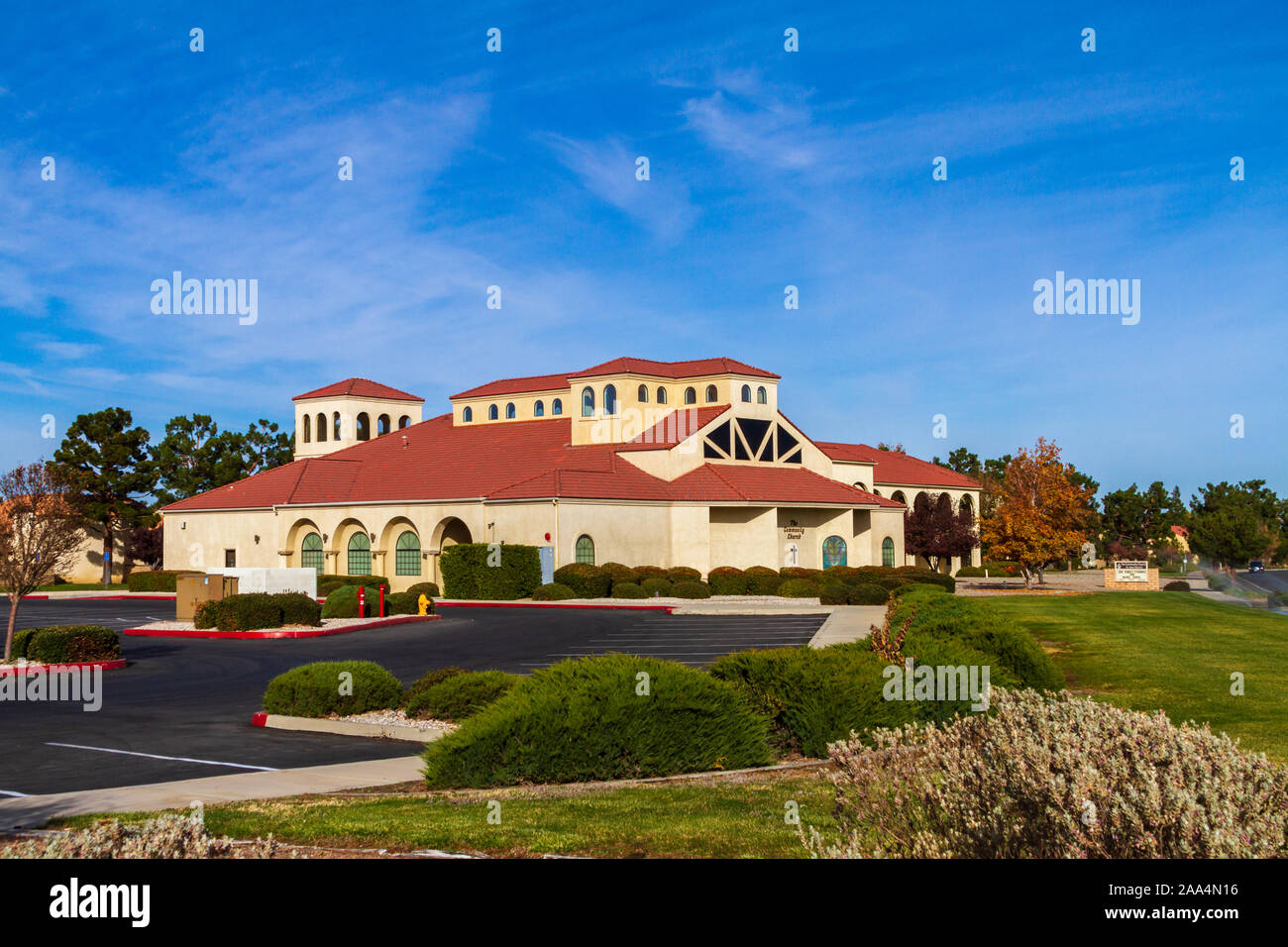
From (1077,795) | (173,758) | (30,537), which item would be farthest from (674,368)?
(1077,795)

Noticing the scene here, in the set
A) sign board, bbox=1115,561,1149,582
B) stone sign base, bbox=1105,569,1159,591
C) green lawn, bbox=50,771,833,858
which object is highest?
green lawn, bbox=50,771,833,858

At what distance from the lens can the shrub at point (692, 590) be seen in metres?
46.7

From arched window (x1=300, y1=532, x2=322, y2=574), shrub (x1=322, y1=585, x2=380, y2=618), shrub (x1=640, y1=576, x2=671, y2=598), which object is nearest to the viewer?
shrub (x1=322, y1=585, x2=380, y2=618)

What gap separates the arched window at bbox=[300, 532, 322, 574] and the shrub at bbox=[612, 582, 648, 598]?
19.5 metres

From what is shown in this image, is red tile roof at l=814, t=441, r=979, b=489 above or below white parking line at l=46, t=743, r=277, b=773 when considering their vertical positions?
above

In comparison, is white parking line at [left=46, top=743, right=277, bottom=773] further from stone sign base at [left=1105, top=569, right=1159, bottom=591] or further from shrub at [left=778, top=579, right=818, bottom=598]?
stone sign base at [left=1105, top=569, right=1159, bottom=591]

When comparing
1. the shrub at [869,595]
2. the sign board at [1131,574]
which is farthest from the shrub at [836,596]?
the sign board at [1131,574]

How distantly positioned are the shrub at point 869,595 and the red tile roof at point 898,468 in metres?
28.0

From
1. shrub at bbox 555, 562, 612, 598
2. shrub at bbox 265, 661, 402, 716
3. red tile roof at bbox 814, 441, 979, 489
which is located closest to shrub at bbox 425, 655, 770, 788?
shrub at bbox 265, 661, 402, 716

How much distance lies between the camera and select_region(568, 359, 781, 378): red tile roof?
59.0 meters

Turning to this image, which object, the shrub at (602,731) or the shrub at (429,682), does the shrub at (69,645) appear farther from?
the shrub at (602,731)

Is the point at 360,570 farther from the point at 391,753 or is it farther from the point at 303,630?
the point at 391,753
